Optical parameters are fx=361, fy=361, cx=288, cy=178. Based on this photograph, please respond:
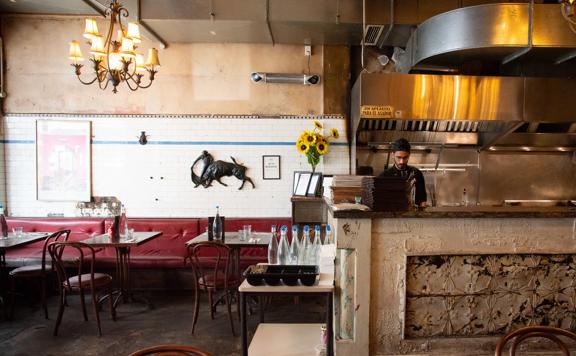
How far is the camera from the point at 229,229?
5566 mm

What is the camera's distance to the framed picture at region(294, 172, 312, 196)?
5.46m

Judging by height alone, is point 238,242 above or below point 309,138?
below

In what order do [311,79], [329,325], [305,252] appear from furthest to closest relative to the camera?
1. [311,79]
2. [305,252]
3. [329,325]

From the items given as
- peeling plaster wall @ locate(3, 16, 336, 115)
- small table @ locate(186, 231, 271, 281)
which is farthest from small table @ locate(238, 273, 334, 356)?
peeling plaster wall @ locate(3, 16, 336, 115)

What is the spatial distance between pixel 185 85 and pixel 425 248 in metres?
4.50

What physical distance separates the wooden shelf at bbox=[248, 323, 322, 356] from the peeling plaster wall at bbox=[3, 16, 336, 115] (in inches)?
146

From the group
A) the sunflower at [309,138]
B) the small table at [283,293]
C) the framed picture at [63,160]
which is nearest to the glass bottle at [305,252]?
the small table at [283,293]

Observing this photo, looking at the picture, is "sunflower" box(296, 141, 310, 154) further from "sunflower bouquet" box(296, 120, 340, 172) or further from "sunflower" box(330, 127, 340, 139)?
"sunflower" box(330, 127, 340, 139)

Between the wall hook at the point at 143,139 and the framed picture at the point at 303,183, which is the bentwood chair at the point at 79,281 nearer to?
the wall hook at the point at 143,139

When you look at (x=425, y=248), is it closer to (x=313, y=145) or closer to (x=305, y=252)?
(x=305, y=252)

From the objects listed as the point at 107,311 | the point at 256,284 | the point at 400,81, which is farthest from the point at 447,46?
the point at 107,311

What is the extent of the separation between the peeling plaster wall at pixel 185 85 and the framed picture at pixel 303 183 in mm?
1018

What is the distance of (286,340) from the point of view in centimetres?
259

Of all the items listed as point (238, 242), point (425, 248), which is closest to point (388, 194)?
point (425, 248)
